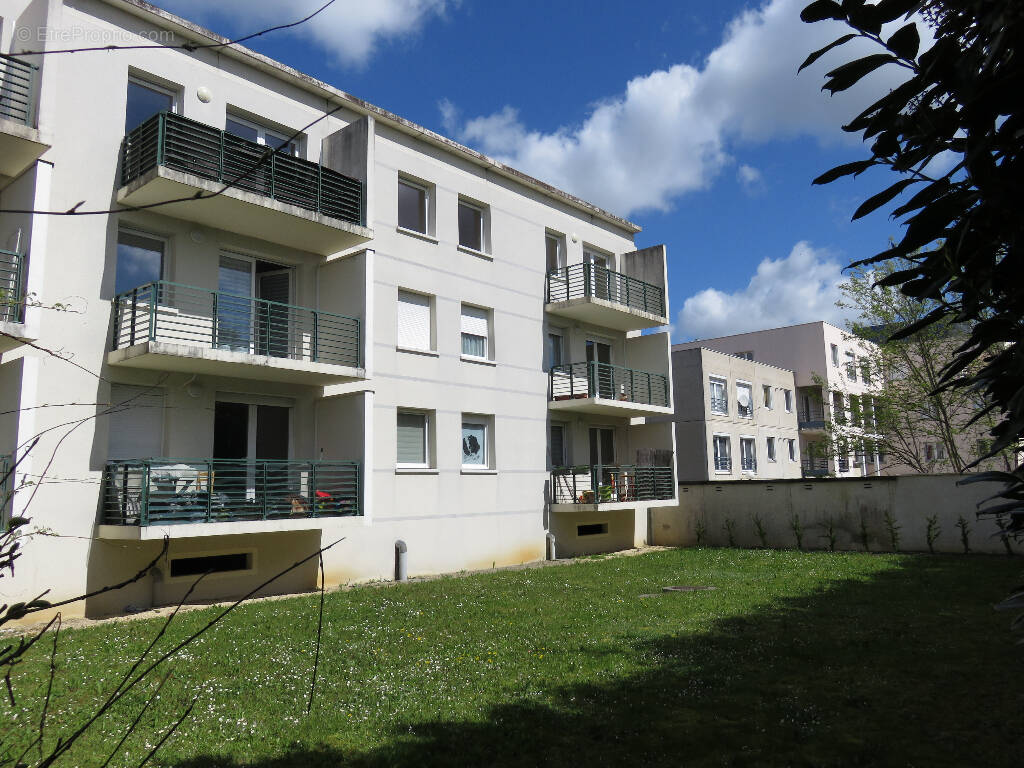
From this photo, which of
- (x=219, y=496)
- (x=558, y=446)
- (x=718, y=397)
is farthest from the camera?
(x=718, y=397)

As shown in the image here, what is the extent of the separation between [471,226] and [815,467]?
1257 inches

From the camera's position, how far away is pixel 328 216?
48.0ft

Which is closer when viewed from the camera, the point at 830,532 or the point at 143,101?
the point at 143,101

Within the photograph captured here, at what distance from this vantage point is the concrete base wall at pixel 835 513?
61.6 feet

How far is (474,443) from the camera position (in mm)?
19250

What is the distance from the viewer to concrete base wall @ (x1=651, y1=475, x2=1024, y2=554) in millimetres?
18766

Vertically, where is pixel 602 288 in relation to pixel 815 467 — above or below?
above

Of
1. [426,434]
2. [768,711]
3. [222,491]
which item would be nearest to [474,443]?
Answer: [426,434]

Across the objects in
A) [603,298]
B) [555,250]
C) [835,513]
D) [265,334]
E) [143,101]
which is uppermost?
[555,250]

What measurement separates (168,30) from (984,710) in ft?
51.0

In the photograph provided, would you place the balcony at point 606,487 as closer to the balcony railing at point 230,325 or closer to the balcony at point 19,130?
the balcony railing at point 230,325

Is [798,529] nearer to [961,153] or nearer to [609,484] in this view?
[609,484]

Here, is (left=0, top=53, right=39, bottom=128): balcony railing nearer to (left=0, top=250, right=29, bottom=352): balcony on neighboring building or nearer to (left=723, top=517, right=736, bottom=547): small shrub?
(left=0, top=250, right=29, bottom=352): balcony on neighboring building

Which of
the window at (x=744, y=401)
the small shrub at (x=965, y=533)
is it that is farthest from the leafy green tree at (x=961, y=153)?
the window at (x=744, y=401)
